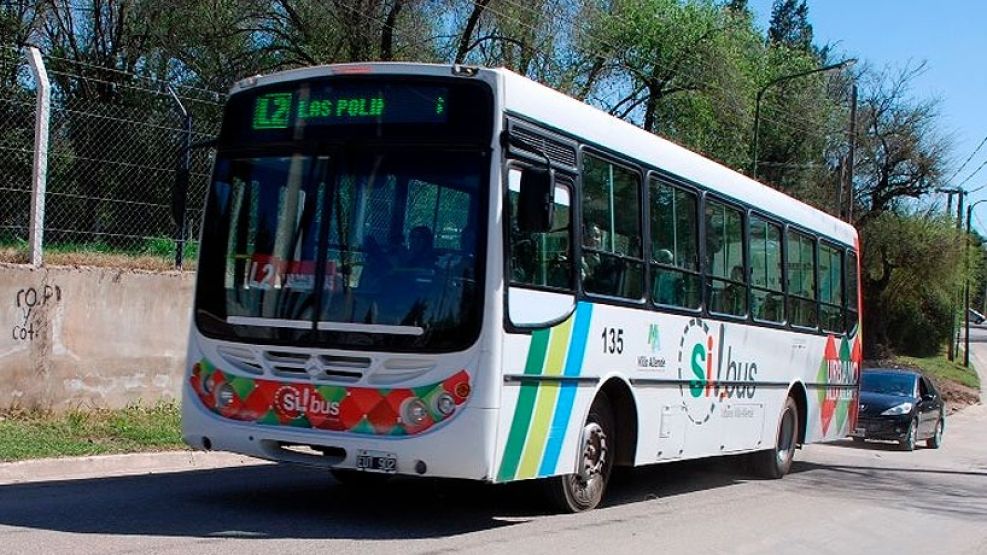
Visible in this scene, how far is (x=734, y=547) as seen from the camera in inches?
→ 346

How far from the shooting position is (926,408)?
22766 mm

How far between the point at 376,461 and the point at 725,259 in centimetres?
557

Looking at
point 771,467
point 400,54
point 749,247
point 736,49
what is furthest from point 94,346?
point 736,49

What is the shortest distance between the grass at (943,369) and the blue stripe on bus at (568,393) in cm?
3808

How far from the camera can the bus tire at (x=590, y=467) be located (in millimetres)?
9281

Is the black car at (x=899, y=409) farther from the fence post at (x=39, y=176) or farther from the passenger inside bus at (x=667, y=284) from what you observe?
the fence post at (x=39, y=176)

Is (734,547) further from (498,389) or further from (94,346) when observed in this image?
(94,346)

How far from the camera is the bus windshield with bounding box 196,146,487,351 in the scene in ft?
26.1

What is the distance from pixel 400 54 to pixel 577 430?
21.6m

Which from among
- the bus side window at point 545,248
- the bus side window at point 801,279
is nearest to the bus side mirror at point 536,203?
the bus side window at point 545,248

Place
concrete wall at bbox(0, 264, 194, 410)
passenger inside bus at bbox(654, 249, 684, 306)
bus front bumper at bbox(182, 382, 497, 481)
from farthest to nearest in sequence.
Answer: concrete wall at bbox(0, 264, 194, 410) < passenger inside bus at bbox(654, 249, 684, 306) < bus front bumper at bbox(182, 382, 497, 481)

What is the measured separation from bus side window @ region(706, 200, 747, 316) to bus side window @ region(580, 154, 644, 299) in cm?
181

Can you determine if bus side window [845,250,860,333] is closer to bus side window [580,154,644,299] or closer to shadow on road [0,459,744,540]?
shadow on road [0,459,744,540]

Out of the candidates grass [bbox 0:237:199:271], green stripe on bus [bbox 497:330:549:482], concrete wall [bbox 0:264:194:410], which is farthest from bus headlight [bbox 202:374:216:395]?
concrete wall [bbox 0:264:194:410]
